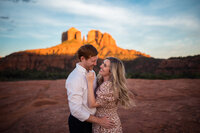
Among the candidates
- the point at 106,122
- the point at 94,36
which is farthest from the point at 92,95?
the point at 94,36

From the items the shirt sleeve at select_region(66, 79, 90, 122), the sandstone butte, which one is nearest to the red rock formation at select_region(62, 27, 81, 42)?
the sandstone butte

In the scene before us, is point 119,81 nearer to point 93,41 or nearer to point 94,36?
point 93,41

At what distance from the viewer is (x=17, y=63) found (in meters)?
59.2

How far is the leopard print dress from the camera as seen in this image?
2.01m

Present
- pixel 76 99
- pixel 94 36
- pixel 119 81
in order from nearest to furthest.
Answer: pixel 76 99 → pixel 119 81 → pixel 94 36

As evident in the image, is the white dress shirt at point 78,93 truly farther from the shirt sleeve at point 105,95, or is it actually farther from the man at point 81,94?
the shirt sleeve at point 105,95

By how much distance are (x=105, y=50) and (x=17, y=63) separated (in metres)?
47.6

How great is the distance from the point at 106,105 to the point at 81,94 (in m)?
0.58

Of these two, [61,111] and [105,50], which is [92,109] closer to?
[61,111]

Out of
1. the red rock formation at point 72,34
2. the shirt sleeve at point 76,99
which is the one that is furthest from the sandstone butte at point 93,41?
the shirt sleeve at point 76,99

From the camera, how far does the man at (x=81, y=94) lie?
1.68 meters

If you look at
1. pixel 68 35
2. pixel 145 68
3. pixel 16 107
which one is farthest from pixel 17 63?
pixel 16 107

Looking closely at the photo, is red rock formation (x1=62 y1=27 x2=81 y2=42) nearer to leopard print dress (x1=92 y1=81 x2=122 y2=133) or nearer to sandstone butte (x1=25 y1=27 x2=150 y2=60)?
sandstone butte (x1=25 y1=27 x2=150 y2=60)

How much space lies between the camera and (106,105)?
208 cm
